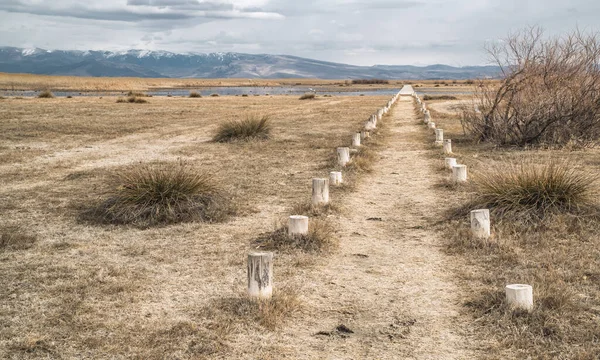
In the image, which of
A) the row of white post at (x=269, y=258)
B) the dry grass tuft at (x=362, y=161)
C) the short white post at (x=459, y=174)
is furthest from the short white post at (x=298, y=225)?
the dry grass tuft at (x=362, y=161)

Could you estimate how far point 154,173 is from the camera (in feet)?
30.2

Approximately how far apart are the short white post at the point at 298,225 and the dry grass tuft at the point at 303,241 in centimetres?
5

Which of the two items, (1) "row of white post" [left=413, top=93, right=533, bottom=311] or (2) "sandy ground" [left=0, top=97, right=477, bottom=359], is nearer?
(2) "sandy ground" [left=0, top=97, right=477, bottom=359]

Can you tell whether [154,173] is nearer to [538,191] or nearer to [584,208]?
[538,191]

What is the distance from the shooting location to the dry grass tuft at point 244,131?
1902 cm

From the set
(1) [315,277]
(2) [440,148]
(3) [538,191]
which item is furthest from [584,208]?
(2) [440,148]

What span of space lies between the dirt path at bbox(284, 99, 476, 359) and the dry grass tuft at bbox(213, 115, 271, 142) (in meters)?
9.03

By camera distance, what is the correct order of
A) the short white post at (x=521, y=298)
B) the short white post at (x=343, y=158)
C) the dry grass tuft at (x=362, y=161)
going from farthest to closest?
the short white post at (x=343, y=158) < the dry grass tuft at (x=362, y=161) < the short white post at (x=521, y=298)

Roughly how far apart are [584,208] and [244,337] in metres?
5.32

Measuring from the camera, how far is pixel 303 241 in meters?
7.32

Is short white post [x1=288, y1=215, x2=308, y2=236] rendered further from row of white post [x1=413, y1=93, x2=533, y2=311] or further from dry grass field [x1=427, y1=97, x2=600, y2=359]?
row of white post [x1=413, y1=93, x2=533, y2=311]

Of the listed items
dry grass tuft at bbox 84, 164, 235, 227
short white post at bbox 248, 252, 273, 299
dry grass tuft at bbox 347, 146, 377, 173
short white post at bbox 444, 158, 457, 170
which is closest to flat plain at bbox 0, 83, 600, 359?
short white post at bbox 248, 252, 273, 299

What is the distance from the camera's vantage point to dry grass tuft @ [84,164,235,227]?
8.63 m

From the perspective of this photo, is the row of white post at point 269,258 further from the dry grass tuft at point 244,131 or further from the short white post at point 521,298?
the dry grass tuft at point 244,131
